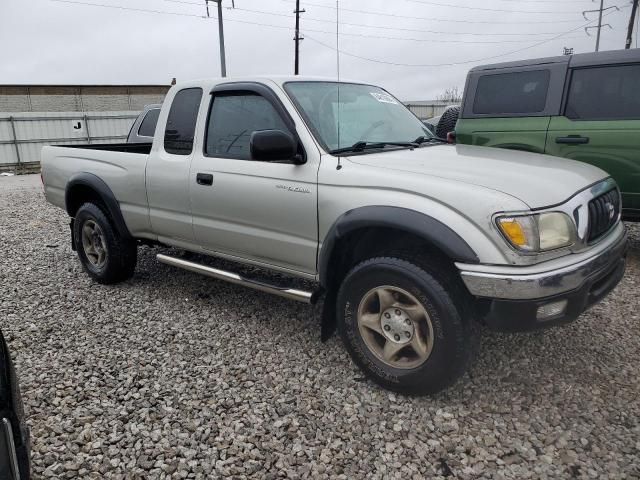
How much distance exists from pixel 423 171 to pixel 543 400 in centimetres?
146

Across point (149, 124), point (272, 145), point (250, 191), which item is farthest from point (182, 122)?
point (149, 124)

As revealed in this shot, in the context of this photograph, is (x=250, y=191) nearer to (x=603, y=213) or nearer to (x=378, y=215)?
(x=378, y=215)

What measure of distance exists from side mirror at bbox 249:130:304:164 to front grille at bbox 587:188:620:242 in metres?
1.73

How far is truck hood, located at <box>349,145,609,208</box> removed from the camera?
250cm

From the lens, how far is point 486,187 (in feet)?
8.11

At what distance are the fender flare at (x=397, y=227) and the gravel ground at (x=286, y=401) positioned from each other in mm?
813

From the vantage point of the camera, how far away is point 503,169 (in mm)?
2770

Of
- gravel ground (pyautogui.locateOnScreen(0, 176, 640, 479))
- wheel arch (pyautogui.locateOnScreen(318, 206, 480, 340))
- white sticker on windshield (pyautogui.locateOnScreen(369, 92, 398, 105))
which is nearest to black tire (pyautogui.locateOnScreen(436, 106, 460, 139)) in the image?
white sticker on windshield (pyautogui.locateOnScreen(369, 92, 398, 105))

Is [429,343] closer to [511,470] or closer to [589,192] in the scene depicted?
[511,470]

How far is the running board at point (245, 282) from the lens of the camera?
3.11 m

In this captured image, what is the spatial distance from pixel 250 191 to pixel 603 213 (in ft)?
7.07

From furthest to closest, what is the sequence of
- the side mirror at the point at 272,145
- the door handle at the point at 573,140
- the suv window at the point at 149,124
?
1. the suv window at the point at 149,124
2. the door handle at the point at 573,140
3. the side mirror at the point at 272,145

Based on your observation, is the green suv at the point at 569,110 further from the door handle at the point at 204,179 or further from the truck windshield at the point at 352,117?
the door handle at the point at 204,179

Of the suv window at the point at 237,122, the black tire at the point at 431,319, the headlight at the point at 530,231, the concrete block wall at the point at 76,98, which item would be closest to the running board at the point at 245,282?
the black tire at the point at 431,319
